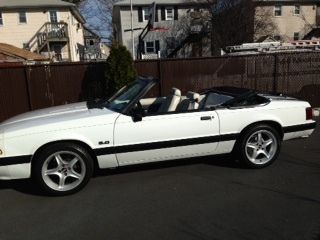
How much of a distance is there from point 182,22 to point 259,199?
3482 centimetres

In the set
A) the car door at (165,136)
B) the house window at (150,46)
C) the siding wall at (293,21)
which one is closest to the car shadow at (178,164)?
the car door at (165,136)

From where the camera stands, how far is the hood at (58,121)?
486 centimetres

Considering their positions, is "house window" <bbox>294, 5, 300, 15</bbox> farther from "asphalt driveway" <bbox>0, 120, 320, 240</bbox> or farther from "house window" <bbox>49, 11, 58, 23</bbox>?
"asphalt driveway" <bbox>0, 120, 320, 240</bbox>

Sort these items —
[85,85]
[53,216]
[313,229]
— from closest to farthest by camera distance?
[313,229] < [53,216] < [85,85]

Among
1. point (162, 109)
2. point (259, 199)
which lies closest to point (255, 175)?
point (259, 199)

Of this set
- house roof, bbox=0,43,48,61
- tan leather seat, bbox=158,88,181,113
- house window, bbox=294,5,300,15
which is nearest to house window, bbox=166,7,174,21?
house window, bbox=294,5,300,15

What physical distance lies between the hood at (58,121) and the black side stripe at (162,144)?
1.20 ft

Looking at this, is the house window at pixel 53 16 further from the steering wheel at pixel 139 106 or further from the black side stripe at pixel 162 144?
the black side stripe at pixel 162 144

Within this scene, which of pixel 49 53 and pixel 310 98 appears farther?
pixel 49 53

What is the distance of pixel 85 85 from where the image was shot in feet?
32.7

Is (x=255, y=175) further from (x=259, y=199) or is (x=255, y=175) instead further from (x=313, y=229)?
(x=313, y=229)

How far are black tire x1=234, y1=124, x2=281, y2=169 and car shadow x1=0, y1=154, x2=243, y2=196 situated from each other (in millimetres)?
241

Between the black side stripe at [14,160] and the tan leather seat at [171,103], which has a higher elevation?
the tan leather seat at [171,103]

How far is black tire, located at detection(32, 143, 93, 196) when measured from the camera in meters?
4.86
